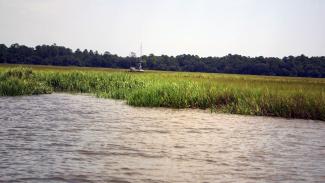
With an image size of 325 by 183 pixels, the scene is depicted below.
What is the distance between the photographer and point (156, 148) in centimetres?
1483

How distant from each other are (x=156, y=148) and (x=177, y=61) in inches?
5097

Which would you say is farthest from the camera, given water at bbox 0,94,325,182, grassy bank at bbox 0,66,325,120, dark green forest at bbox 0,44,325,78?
dark green forest at bbox 0,44,325,78

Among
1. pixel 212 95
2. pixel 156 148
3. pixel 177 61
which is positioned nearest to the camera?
pixel 156 148

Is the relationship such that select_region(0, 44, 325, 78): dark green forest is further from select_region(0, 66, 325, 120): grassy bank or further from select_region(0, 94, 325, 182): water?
select_region(0, 94, 325, 182): water

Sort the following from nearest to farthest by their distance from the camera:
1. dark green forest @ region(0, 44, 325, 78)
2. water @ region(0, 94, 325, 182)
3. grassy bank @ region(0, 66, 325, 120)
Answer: water @ region(0, 94, 325, 182)
grassy bank @ region(0, 66, 325, 120)
dark green forest @ region(0, 44, 325, 78)

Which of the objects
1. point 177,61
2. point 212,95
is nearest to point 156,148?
point 212,95

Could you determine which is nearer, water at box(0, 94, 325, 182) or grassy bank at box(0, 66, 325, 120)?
water at box(0, 94, 325, 182)

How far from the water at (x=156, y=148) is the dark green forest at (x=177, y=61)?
4006 inches

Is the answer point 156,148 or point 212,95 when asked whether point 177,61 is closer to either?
point 212,95

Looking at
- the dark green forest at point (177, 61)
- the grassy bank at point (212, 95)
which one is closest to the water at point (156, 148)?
the grassy bank at point (212, 95)

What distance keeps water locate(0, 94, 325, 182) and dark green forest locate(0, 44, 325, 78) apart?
334 feet

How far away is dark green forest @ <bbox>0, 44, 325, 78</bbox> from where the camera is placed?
4764 inches

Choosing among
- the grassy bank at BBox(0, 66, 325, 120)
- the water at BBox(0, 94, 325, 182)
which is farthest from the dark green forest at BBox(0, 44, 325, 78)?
the water at BBox(0, 94, 325, 182)

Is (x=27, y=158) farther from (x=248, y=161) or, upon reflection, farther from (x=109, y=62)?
(x=109, y=62)
